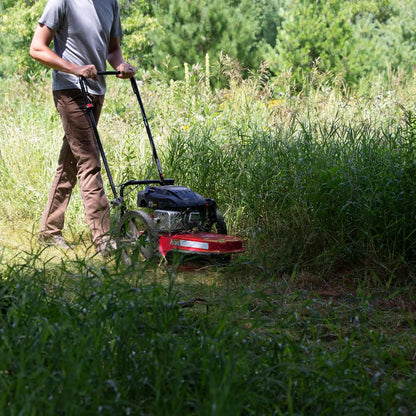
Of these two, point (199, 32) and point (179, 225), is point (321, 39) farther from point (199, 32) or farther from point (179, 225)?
point (179, 225)

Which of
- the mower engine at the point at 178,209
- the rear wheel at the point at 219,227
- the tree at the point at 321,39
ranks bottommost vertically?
the rear wheel at the point at 219,227

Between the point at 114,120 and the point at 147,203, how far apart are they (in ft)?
10.1

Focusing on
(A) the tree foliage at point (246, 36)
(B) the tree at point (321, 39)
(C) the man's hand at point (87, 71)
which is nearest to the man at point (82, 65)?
(C) the man's hand at point (87, 71)

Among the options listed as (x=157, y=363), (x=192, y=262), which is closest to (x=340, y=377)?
(x=157, y=363)

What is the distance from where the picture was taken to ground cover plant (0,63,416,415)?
6.89ft

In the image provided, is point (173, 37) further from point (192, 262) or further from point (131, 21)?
point (192, 262)

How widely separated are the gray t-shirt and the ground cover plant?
1.06 meters

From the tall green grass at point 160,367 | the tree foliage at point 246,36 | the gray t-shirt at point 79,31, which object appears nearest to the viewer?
the tall green grass at point 160,367

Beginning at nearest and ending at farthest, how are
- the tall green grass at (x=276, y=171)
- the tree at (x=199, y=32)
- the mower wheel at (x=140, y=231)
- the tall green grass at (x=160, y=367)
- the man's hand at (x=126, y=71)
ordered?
the tall green grass at (x=160, y=367), the tall green grass at (x=276, y=171), the mower wheel at (x=140, y=231), the man's hand at (x=126, y=71), the tree at (x=199, y=32)

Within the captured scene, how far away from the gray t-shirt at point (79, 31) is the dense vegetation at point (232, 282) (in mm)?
1069

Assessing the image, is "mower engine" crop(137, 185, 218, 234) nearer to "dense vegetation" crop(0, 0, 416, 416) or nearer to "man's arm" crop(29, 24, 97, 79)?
"dense vegetation" crop(0, 0, 416, 416)

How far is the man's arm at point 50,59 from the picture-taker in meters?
4.25

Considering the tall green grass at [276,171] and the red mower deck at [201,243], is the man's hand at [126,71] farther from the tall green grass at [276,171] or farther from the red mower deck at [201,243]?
the red mower deck at [201,243]

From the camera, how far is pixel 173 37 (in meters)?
16.7
